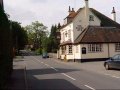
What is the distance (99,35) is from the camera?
57312 mm

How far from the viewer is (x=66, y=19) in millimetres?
66250

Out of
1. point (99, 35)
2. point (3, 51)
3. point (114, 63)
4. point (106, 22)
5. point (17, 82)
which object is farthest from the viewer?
point (106, 22)

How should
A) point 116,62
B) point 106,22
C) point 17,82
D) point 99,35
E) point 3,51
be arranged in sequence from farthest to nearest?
1. point 106,22
2. point 99,35
3. point 116,62
4. point 17,82
5. point 3,51

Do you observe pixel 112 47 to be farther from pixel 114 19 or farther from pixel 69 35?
pixel 114 19

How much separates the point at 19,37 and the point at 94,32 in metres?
64.9

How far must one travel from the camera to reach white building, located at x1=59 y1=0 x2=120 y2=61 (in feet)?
182

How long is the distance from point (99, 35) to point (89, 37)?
6.90ft

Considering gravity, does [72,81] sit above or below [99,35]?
below

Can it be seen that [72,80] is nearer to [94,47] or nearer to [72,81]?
[72,81]

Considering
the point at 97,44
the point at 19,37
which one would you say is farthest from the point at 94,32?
the point at 19,37

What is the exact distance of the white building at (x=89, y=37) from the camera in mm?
55438

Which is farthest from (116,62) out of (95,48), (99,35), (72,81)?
(99,35)

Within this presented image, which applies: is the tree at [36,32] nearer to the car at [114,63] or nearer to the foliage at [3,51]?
the car at [114,63]

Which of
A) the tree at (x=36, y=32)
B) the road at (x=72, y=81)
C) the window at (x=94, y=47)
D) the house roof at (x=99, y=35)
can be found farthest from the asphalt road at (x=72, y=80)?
the tree at (x=36, y=32)
